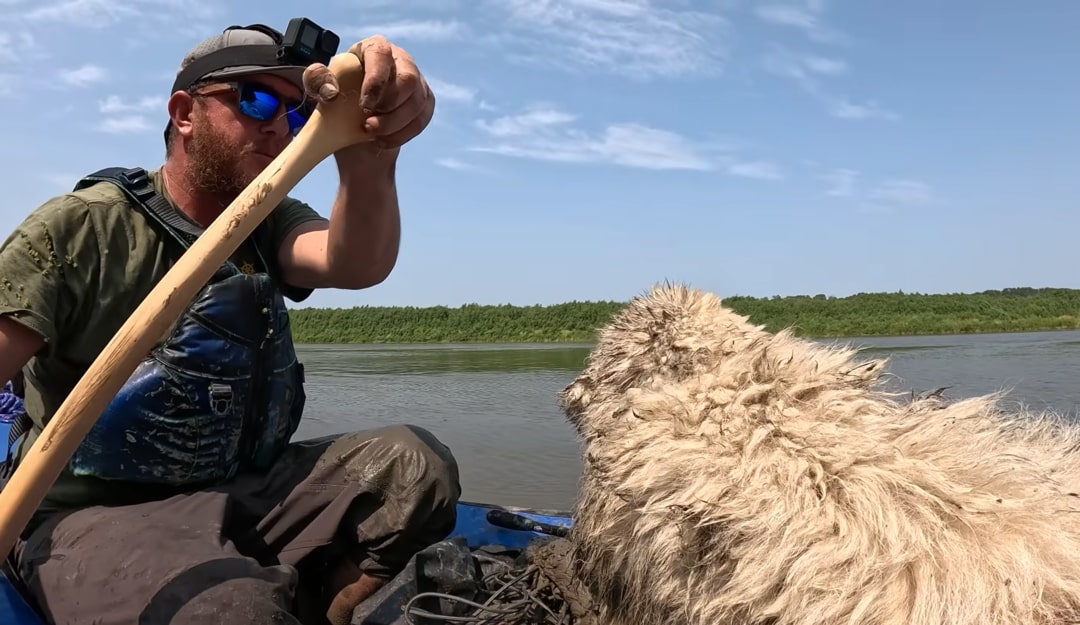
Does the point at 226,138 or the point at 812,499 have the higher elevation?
the point at 226,138

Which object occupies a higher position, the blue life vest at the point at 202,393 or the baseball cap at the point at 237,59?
the baseball cap at the point at 237,59

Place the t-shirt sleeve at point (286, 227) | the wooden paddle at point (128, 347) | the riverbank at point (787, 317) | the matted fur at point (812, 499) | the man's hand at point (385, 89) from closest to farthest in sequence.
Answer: the matted fur at point (812, 499), the wooden paddle at point (128, 347), the man's hand at point (385, 89), the t-shirt sleeve at point (286, 227), the riverbank at point (787, 317)

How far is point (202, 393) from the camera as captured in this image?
7.03 feet

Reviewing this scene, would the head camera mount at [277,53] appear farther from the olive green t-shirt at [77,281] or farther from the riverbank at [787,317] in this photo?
the riverbank at [787,317]

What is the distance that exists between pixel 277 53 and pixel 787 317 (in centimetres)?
2309

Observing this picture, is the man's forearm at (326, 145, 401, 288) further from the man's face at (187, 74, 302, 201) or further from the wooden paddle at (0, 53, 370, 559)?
the wooden paddle at (0, 53, 370, 559)

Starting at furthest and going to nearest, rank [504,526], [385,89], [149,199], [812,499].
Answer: [504,526], [149,199], [385,89], [812,499]

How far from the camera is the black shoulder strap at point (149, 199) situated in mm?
2287

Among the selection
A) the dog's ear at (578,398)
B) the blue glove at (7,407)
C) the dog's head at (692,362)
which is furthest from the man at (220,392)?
the blue glove at (7,407)

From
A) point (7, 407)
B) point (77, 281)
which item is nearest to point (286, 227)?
point (77, 281)

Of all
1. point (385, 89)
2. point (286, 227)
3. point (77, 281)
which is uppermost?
point (385, 89)

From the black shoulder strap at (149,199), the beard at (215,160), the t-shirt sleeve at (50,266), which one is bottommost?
the t-shirt sleeve at (50,266)

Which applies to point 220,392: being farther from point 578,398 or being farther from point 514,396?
point 514,396

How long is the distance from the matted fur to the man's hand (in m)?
0.94
